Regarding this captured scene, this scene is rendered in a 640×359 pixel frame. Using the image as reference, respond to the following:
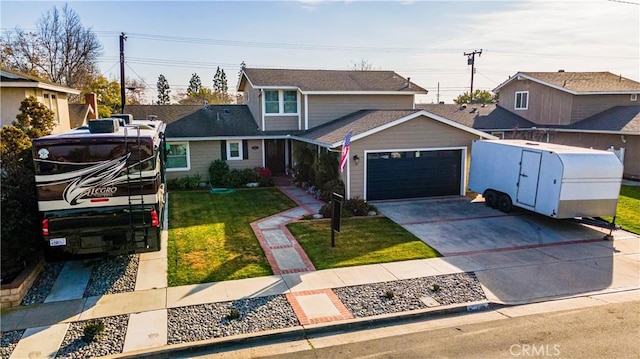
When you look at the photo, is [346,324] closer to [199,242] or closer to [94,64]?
[199,242]

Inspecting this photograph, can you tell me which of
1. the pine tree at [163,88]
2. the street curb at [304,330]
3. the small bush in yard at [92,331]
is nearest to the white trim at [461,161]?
the street curb at [304,330]

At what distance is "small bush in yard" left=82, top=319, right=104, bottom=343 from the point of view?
277 inches

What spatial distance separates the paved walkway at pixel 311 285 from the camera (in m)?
7.54

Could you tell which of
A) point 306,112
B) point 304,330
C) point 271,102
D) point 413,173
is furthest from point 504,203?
point 271,102

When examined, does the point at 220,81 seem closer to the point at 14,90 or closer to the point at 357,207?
the point at 14,90

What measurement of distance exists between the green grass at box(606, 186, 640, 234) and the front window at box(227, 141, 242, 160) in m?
17.2

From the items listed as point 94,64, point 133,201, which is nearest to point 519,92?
point 133,201

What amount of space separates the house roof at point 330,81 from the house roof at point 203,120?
7.76 ft

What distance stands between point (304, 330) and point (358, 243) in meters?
4.96

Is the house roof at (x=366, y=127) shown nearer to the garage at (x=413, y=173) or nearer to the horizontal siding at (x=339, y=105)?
the garage at (x=413, y=173)

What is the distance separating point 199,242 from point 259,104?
12.4 metres

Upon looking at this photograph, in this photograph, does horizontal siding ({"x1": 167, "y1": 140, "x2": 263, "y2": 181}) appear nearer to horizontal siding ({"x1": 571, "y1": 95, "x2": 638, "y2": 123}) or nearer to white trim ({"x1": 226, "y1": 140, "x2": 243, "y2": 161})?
white trim ({"x1": 226, "y1": 140, "x2": 243, "y2": 161})

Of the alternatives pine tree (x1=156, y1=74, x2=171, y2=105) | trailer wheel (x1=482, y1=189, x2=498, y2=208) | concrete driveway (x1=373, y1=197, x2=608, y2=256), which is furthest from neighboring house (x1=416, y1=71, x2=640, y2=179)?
pine tree (x1=156, y1=74, x2=171, y2=105)

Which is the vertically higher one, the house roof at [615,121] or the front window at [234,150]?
the house roof at [615,121]
